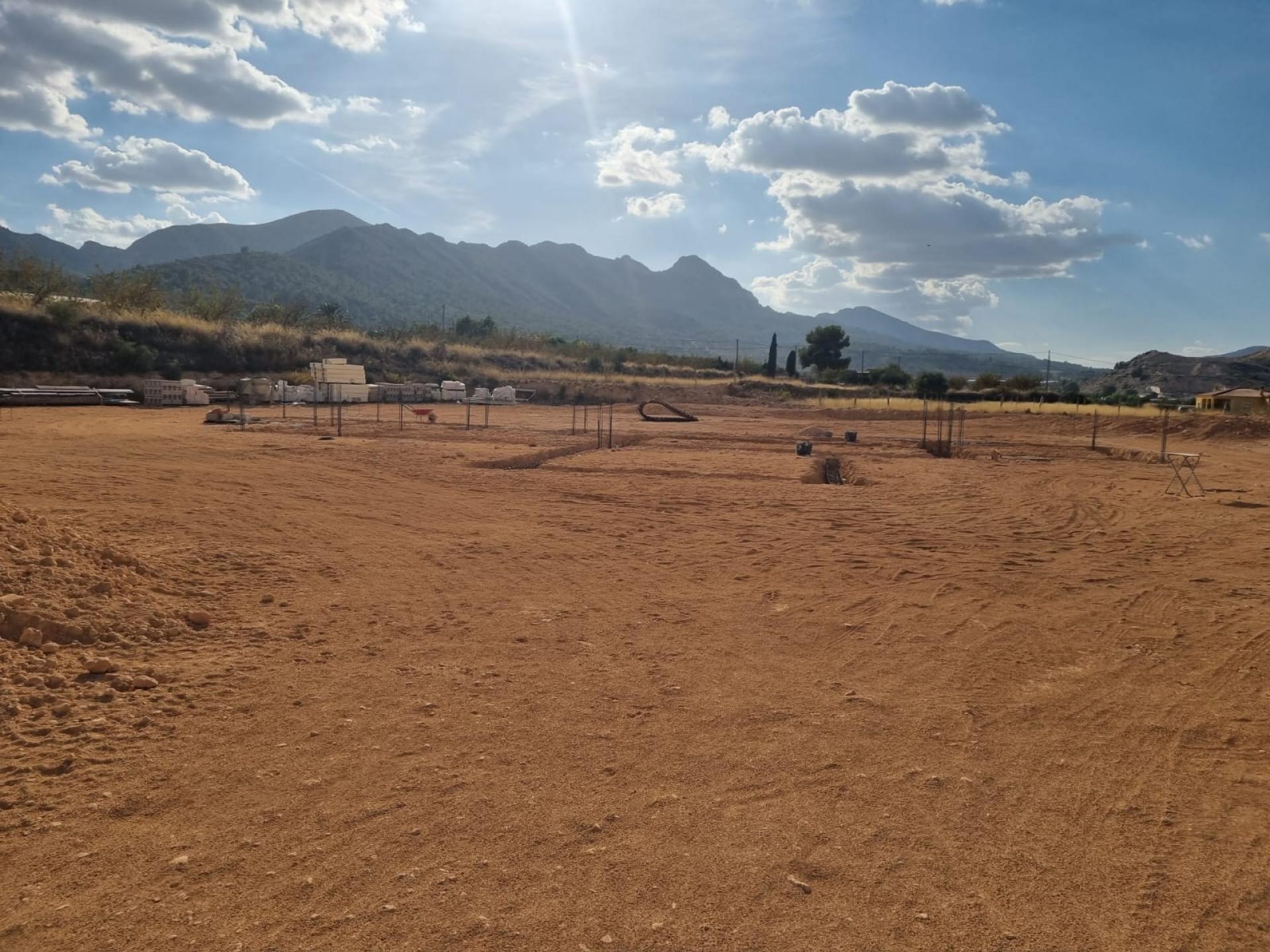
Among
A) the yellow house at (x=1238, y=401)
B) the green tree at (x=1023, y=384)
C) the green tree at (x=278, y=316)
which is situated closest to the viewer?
the yellow house at (x=1238, y=401)

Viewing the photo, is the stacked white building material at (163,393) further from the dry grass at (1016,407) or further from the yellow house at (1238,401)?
the yellow house at (1238,401)

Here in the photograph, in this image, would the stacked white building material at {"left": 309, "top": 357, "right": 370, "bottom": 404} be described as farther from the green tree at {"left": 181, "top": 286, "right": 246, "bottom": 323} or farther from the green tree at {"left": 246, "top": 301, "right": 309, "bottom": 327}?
the green tree at {"left": 246, "top": 301, "right": 309, "bottom": 327}

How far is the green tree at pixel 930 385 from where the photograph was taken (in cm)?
6336

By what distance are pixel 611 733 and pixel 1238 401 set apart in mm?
53383

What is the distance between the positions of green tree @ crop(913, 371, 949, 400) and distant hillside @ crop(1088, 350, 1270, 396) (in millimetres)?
30750

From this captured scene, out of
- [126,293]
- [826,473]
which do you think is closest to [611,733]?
[826,473]

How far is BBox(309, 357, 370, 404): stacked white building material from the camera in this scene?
1490 inches

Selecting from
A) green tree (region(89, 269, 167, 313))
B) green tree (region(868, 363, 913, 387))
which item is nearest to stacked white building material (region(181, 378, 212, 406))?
green tree (region(89, 269, 167, 313))

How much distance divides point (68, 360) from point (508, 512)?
33603 millimetres

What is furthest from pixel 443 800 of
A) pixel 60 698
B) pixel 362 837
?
pixel 60 698

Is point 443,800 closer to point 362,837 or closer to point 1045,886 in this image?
point 362,837

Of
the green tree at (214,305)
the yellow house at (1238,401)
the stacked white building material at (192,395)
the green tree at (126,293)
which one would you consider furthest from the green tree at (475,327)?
the yellow house at (1238,401)

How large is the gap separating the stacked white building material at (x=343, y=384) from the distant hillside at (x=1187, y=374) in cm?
8090

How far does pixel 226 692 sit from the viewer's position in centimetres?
555
